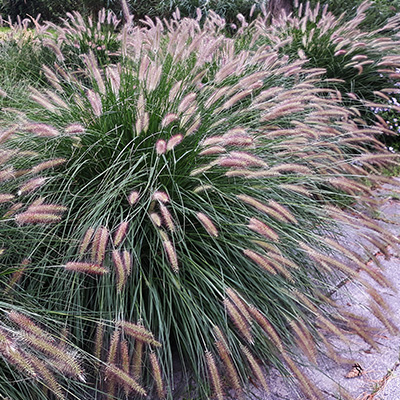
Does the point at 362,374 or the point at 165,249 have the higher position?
the point at 165,249

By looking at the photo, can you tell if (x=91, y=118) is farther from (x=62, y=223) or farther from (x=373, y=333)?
(x=373, y=333)

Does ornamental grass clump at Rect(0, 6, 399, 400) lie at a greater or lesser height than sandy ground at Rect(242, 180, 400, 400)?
greater

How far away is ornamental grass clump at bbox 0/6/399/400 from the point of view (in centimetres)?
165

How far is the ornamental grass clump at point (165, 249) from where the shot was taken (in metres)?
1.65

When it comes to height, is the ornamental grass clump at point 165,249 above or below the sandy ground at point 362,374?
above

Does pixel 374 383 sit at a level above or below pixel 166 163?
below

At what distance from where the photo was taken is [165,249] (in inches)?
66.0

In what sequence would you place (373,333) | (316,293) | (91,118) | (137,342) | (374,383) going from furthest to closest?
(91,118), (373,333), (316,293), (374,383), (137,342)

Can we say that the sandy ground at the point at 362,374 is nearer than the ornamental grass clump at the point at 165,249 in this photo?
No

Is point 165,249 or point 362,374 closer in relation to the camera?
point 165,249

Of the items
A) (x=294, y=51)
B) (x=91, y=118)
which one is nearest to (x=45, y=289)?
(x=91, y=118)

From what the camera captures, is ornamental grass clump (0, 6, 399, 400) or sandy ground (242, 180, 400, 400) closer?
ornamental grass clump (0, 6, 399, 400)

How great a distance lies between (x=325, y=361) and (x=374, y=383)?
0.75 ft

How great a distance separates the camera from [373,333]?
213 centimetres
